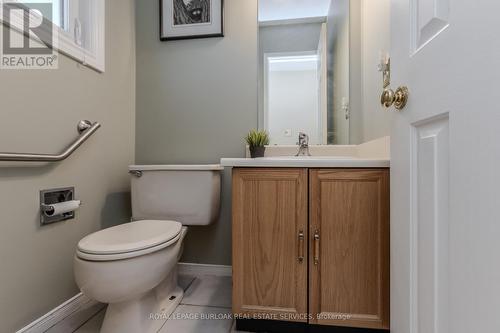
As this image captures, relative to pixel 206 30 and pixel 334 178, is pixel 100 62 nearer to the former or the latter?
pixel 206 30

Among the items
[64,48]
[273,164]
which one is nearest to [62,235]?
[64,48]

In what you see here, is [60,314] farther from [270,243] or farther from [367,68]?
[367,68]

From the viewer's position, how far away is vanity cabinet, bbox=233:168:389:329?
98 centimetres

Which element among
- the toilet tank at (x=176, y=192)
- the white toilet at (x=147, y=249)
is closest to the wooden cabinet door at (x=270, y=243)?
the white toilet at (x=147, y=249)

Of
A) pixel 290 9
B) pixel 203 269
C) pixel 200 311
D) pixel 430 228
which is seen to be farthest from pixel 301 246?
pixel 290 9

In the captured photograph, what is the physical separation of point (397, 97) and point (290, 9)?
1.30 m

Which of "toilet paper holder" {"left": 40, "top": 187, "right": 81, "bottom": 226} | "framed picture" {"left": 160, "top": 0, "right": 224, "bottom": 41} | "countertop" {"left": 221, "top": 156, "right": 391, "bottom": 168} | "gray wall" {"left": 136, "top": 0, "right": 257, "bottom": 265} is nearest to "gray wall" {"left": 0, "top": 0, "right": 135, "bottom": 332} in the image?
"toilet paper holder" {"left": 40, "top": 187, "right": 81, "bottom": 226}

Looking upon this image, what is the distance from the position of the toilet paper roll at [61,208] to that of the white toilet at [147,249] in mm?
185

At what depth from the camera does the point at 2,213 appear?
38.4 inches

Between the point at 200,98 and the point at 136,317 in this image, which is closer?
the point at 136,317

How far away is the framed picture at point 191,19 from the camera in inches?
66.2

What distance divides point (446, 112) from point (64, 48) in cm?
152

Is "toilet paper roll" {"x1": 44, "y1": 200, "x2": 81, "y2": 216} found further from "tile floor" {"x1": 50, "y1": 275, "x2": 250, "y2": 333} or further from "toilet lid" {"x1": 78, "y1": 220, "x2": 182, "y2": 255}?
"tile floor" {"x1": 50, "y1": 275, "x2": 250, "y2": 333}

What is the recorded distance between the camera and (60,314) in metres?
Result: 1.20
